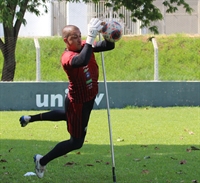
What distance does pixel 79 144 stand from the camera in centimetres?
707

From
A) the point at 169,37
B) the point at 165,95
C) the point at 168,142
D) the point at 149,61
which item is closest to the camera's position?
the point at 168,142

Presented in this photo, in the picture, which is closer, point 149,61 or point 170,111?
point 170,111

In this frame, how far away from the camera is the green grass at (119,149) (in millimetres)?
7695

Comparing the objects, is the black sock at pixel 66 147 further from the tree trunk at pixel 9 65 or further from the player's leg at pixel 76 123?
the tree trunk at pixel 9 65

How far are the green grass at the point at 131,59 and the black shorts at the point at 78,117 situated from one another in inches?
550

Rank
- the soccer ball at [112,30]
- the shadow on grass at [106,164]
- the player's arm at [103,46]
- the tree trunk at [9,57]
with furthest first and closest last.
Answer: the tree trunk at [9,57]
the shadow on grass at [106,164]
the player's arm at [103,46]
the soccer ball at [112,30]

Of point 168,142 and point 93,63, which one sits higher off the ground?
point 93,63

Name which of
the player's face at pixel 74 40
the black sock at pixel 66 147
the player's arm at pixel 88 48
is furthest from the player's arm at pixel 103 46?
the black sock at pixel 66 147

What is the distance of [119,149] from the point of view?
402 inches

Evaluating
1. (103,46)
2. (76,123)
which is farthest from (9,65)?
(76,123)

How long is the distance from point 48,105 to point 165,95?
12.0 feet

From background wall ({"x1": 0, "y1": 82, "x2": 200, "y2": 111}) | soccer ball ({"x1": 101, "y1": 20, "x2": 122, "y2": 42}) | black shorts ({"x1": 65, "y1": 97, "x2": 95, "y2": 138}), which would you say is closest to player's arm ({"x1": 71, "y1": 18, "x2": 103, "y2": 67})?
soccer ball ({"x1": 101, "y1": 20, "x2": 122, "y2": 42})

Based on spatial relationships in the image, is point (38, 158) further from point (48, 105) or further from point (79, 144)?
point (48, 105)

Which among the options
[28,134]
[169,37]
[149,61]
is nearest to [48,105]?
[28,134]
